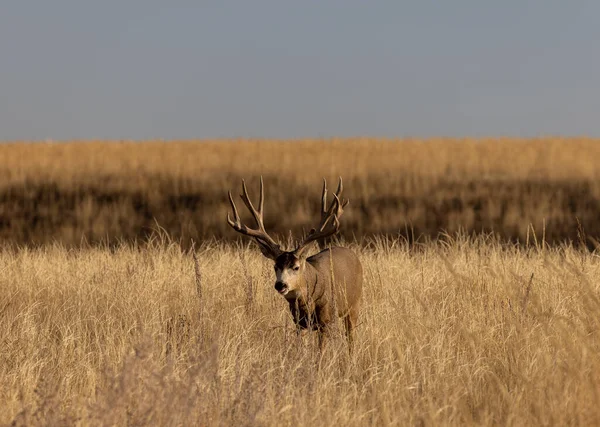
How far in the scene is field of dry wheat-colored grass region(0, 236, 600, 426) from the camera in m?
3.95

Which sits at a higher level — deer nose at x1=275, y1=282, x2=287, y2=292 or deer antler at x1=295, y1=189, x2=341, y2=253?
deer antler at x1=295, y1=189, x2=341, y2=253

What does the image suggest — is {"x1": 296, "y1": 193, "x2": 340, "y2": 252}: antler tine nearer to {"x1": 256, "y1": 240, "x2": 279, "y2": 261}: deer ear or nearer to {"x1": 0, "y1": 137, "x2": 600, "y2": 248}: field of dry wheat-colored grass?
{"x1": 256, "y1": 240, "x2": 279, "y2": 261}: deer ear

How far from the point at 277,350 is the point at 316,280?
1.97 feet

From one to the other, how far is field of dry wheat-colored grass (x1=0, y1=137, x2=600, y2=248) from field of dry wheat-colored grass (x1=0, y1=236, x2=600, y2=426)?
537 cm

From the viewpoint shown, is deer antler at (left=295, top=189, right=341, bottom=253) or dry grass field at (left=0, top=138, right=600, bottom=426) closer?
dry grass field at (left=0, top=138, right=600, bottom=426)

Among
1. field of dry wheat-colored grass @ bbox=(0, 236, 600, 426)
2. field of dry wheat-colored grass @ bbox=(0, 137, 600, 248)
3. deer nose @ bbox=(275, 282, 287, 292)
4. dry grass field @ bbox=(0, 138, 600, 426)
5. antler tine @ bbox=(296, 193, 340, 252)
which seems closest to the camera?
field of dry wheat-colored grass @ bbox=(0, 236, 600, 426)

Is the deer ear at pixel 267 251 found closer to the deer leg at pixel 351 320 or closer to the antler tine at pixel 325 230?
the antler tine at pixel 325 230

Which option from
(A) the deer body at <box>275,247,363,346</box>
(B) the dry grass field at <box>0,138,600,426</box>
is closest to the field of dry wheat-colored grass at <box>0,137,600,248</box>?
(B) the dry grass field at <box>0,138,600,426</box>

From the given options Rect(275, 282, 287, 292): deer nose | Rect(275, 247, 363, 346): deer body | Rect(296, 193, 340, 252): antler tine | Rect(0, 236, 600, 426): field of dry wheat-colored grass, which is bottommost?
Rect(0, 236, 600, 426): field of dry wheat-colored grass

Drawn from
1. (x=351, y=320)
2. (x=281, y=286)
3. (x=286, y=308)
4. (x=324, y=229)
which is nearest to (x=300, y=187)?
(x=286, y=308)

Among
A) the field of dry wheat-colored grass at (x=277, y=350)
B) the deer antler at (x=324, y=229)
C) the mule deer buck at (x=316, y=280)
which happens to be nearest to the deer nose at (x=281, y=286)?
the mule deer buck at (x=316, y=280)

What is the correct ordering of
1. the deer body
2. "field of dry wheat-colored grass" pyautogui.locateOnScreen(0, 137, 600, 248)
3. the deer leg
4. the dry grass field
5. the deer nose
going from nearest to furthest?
the dry grass field
the deer nose
the deer body
the deer leg
"field of dry wheat-colored grass" pyautogui.locateOnScreen(0, 137, 600, 248)

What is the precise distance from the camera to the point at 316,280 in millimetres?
5980

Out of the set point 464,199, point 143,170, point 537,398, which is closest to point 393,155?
point 464,199
